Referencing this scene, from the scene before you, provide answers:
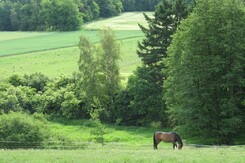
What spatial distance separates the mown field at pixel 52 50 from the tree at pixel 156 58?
951 centimetres

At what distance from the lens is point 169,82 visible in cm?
5412

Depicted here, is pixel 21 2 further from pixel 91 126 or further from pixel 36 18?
pixel 91 126

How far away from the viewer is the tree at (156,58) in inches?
2616

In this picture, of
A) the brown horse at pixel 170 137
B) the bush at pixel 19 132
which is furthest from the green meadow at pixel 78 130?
Answer: the bush at pixel 19 132

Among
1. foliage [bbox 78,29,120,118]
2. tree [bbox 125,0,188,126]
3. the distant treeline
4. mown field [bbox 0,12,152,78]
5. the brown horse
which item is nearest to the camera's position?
the brown horse

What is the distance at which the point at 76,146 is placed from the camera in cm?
4762

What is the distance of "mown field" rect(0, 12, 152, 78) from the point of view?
102m

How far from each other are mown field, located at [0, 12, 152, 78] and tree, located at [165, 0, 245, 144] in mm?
26967

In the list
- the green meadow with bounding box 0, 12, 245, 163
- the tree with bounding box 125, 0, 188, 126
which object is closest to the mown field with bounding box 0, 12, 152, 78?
the green meadow with bounding box 0, 12, 245, 163

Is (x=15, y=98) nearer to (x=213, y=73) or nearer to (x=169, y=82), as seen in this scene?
(x=169, y=82)

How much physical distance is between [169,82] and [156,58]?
47.1 ft

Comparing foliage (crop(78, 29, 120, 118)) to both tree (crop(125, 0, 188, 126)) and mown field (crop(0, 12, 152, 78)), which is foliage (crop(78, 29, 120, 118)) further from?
tree (crop(125, 0, 188, 126))

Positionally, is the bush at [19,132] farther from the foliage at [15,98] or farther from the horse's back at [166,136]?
the foliage at [15,98]

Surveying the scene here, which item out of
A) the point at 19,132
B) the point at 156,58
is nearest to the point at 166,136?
the point at 19,132
